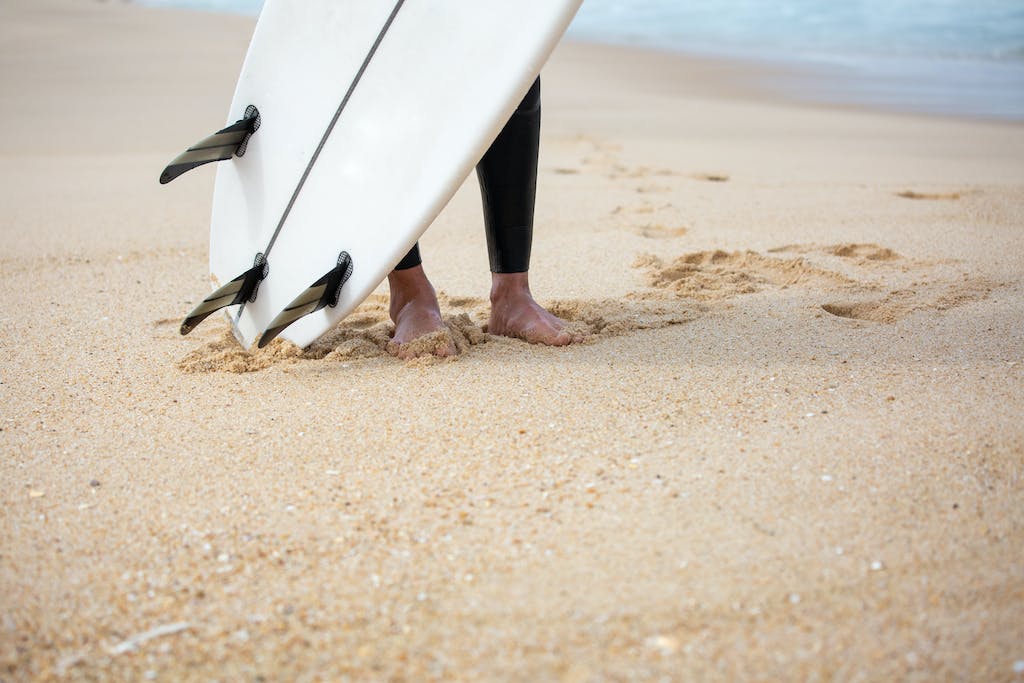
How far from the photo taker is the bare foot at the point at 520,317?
1.93 metres

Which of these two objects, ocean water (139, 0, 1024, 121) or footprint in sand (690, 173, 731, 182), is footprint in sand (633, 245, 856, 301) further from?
ocean water (139, 0, 1024, 121)

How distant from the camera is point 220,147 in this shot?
1.91 meters

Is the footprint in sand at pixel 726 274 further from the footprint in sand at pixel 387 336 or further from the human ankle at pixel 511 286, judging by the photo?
the human ankle at pixel 511 286

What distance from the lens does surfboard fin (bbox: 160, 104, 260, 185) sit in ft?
6.10

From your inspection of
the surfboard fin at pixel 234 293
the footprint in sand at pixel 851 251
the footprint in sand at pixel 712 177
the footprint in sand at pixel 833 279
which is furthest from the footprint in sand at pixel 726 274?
the footprint in sand at pixel 712 177

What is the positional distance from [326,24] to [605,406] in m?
0.93

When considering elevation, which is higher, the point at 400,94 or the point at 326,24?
the point at 326,24

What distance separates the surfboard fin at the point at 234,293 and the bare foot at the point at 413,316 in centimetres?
28

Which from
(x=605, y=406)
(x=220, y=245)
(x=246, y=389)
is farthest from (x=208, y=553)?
(x=220, y=245)

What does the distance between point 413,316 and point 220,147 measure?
54 cm

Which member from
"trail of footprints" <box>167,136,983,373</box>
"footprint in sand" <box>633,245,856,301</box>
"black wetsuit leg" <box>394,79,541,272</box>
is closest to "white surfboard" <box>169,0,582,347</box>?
"trail of footprints" <box>167,136,983,373</box>

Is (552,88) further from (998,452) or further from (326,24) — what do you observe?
(998,452)

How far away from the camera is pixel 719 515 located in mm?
1249

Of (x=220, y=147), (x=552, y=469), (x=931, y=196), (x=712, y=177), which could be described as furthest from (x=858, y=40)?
(x=552, y=469)
